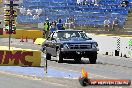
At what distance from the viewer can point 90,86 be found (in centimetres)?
1316

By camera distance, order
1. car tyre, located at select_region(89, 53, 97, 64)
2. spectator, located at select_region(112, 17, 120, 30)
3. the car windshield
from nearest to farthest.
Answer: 1. car tyre, located at select_region(89, 53, 97, 64)
2. the car windshield
3. spectator, located at select_region(112, 17, 120, 30)

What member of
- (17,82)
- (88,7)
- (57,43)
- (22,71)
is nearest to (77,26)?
(88,7)

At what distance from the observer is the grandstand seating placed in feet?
167

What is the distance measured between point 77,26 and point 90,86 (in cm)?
3917

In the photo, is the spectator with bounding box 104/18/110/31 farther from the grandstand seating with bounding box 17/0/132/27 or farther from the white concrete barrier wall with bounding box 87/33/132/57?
the white concrete barrier wall with bounding box 87/33/132/57

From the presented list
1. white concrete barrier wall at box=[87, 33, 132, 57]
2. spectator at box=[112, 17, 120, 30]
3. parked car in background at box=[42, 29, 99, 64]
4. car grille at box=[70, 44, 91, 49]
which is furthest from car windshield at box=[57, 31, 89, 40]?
spectator at box=[112, 17, 120, 30]

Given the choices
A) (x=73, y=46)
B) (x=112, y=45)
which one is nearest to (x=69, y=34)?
(x=73, y=46)

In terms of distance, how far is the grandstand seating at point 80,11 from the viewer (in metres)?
51.0

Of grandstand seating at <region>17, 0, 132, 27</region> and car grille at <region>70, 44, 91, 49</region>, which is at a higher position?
car grille at <region>70, 44, 91, 49</region>

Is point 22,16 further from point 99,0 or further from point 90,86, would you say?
point 90,86

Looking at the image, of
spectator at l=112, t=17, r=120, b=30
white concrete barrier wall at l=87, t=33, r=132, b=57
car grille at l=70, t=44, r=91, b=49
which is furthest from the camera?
spectator at l=112, t=17, r=120, b=30

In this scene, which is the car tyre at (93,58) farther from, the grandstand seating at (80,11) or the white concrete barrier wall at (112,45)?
the grandstand seating at (80,11)

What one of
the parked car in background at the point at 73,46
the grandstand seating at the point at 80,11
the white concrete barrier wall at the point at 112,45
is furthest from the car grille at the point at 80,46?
the grandstand seating at the point at 80,11

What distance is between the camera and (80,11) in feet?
179
